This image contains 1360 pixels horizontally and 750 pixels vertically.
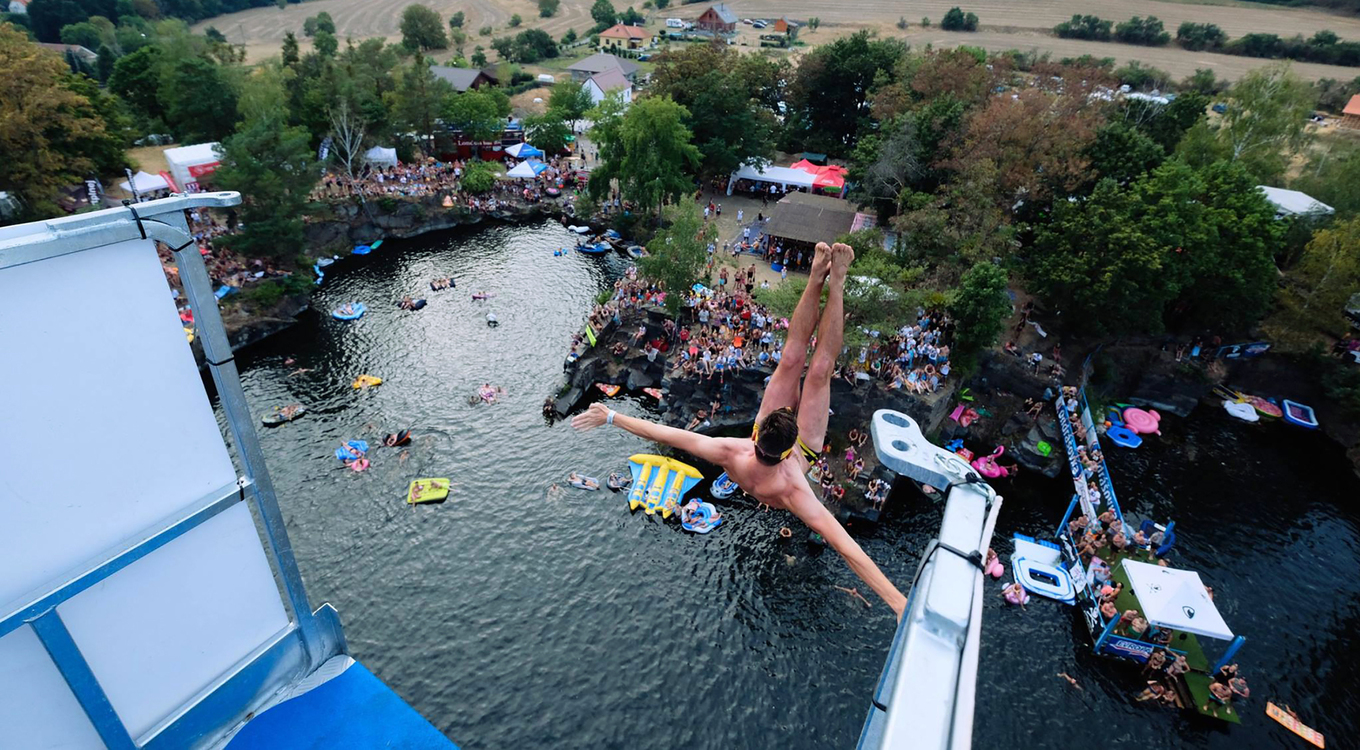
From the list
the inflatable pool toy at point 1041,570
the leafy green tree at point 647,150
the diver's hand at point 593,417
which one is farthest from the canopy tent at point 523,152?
the diver's hand at point 593,417

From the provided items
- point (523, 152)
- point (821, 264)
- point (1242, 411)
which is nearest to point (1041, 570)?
point (1242, 411)

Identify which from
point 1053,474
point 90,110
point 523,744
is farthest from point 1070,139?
point 90,110

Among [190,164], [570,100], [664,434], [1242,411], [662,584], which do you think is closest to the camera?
[664,434]

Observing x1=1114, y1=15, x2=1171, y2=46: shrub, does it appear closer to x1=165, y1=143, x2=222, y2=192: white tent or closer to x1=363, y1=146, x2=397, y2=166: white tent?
x1=363, y1=146, x2=397, y2=166: white tent

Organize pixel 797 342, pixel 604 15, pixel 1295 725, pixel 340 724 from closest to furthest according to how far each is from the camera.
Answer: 1. pixel 340 724
2. pixel 797 342
3. pixel 1295 725
4. pixel 604 15

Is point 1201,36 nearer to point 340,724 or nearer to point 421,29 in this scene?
point 421,29

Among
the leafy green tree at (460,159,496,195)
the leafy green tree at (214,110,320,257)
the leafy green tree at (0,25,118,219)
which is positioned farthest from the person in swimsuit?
the leafy green tree at (460,159,496,195)
